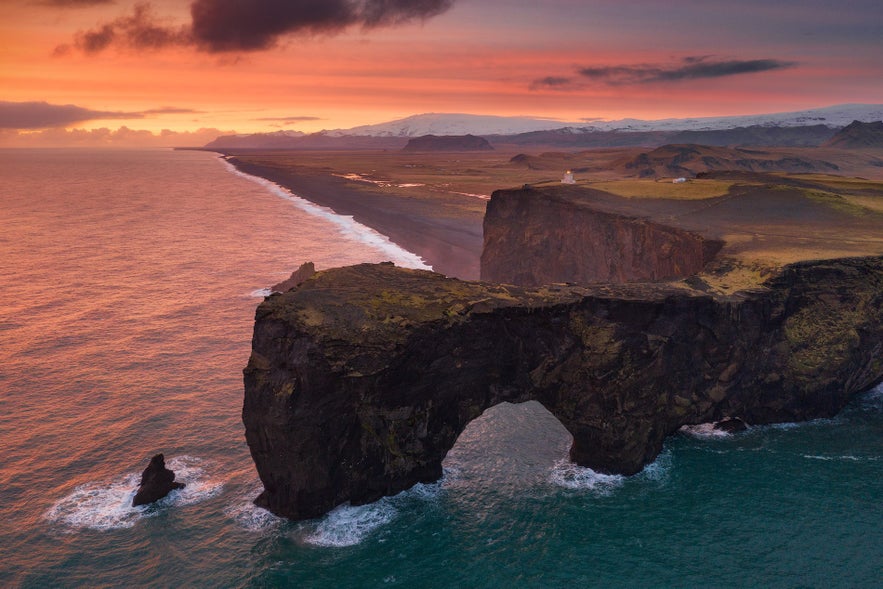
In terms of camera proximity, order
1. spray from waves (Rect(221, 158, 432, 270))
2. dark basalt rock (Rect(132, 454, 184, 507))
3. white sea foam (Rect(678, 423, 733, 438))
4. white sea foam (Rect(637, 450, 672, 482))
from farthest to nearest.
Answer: spray from waves (Rect(221, 158, 432, 270)) → white sea foam (Rect(678, 423, 733, 438)) → white sea foam (Rect(637, 450, 672, 482)) → dark basalt rock (Rect(132, 454, 184, 507))

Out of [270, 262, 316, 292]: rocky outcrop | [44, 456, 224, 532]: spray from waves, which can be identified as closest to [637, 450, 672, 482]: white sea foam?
[44, 456, 224, 532]: spray from waves

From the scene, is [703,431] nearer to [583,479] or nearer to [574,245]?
[583,479]

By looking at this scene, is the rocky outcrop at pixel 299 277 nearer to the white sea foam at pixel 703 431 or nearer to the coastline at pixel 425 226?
the coastline at pixel 425 226

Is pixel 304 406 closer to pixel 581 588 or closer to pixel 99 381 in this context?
pixel 581 588

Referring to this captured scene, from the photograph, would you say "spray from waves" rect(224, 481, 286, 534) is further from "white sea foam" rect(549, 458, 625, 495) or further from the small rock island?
"white sea foam" rect(549, 458, 625, 495)

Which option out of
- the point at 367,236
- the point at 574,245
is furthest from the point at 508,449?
the point at 367,236

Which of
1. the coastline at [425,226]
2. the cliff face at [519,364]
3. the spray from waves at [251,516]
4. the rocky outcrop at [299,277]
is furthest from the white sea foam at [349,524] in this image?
the coastline at [425,226]
